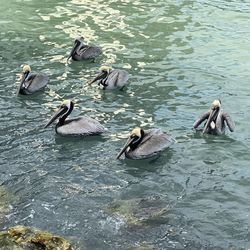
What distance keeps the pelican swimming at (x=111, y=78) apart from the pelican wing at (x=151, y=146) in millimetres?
3113

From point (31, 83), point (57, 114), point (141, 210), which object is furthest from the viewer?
point (31, 83)

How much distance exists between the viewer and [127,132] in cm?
1100

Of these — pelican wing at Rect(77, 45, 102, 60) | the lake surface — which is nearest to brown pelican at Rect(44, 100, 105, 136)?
the lake surface

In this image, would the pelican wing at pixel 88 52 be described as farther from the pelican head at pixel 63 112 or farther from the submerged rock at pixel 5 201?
the submerged rock at pixel 5 201

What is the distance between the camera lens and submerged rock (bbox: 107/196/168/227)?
802 centimetres

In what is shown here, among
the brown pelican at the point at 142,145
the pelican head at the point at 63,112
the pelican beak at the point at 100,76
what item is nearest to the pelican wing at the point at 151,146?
the brown pelican at the point at 142,145

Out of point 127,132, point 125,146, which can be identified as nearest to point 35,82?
point 127,132

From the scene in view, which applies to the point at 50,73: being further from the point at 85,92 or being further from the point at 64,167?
the point at 64,167

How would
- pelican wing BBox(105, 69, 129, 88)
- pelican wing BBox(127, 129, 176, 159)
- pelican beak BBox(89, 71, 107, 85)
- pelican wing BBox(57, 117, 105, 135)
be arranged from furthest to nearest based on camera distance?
pelican beak BBox(89, 71, 107, 85) → pelican wing BBox(105, 69, 129, 88) → pelican wing BBox(57, 117, 105, 135) → pelican wing BBox(127, 129, 176, 159)

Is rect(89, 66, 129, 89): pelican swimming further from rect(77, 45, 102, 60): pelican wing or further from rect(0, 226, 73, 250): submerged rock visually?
rect(0, 226, 73, 250): submerged rock

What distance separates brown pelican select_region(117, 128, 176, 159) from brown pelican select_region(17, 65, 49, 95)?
3.50m

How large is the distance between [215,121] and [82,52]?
514 cm

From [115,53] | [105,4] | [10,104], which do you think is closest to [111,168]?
[10,104]

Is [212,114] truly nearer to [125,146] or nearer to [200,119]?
[200,119]
